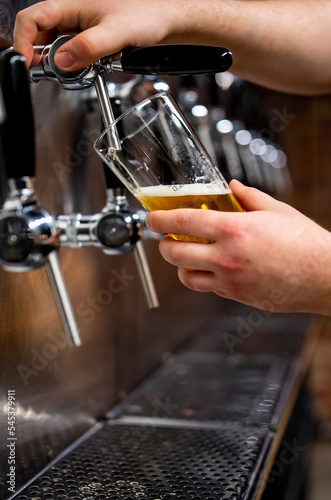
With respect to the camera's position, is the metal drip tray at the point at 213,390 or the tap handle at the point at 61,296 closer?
the tap handle at the point at 61,296

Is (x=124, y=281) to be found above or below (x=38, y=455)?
above

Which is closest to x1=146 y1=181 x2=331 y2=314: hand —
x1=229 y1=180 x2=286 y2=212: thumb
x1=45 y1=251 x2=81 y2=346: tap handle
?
x1=229 y1=180 x2=286 y2=212: thumb

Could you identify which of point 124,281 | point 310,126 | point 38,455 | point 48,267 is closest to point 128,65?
point 48,267

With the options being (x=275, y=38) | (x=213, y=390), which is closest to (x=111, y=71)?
(x=275, y=38)

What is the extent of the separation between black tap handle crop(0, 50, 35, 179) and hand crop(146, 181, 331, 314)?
17 centimetres

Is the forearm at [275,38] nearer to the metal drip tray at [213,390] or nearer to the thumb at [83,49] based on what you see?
the thumb at [83,49]

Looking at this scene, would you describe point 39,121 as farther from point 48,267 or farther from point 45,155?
point 48,267

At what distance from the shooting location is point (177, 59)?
73cm


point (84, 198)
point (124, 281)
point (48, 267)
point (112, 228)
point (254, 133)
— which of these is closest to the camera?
point (48, 267)

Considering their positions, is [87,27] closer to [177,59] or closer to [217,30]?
[177,59]

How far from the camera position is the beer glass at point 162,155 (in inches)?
28.7

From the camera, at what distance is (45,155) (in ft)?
3.46

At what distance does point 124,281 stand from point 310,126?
2.16 meters

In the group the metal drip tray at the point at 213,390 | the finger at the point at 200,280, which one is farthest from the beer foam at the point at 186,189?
the metal drip tray at the point at 213,390
